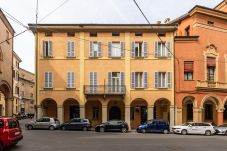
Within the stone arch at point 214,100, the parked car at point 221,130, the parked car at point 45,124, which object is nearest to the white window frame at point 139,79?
the stone arch at point 214,100

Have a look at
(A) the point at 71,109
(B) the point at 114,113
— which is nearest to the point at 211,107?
(B) the point at 114,113

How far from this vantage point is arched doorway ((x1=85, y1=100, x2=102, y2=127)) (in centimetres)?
4144

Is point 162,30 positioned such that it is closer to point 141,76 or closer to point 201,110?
point 141,76

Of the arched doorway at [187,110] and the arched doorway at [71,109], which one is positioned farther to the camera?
the arched doorway at [71,109]

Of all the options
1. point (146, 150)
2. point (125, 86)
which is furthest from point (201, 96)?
point (146, 150)

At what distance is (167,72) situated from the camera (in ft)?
132

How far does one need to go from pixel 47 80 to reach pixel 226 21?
20587 millimetres

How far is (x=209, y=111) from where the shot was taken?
4203 cm

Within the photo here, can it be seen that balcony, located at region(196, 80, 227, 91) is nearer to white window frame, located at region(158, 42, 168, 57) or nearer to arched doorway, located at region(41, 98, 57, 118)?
white window frame, located at region(158, 42, 168, 57)

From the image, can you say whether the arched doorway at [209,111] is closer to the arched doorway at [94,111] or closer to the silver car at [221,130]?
the silver car at [221,130]

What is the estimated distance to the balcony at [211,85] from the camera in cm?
3978

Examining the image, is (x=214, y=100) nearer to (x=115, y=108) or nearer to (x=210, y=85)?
(x=210, y=85)

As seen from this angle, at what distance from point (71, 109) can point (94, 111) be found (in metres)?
2.54

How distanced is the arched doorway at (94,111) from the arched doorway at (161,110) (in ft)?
20.4
